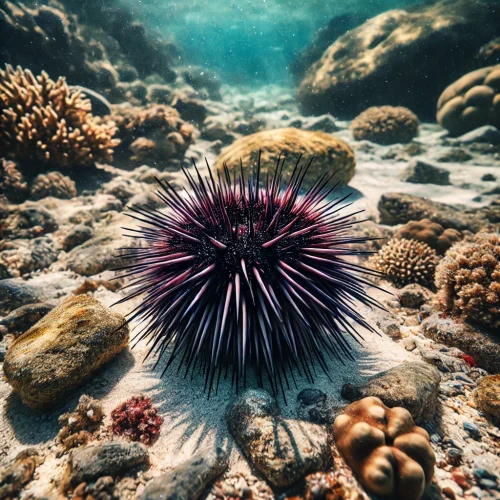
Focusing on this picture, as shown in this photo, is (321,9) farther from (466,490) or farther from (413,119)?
(466,490)

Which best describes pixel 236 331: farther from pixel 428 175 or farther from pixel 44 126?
pixel 428 175

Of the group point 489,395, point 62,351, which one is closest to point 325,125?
point 489,395

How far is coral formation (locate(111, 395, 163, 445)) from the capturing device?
233 cm

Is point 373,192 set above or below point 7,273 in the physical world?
below

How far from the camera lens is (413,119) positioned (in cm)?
1271

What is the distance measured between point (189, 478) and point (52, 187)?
7557 millimetres

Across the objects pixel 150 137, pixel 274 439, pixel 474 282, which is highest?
pixel 150 137

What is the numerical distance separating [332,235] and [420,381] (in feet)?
4.86

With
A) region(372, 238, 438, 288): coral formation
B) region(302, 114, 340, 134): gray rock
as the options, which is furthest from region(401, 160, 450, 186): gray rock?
region(302, 114, 340, 134): gray rock

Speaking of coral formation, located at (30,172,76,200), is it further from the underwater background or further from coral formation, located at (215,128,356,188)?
coral formation, located at (215,128,356,188)

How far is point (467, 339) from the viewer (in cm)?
319

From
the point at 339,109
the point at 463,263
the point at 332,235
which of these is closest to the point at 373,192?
the point at 463,263

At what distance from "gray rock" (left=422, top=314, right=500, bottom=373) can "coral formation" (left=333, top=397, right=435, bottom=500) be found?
1.60 meters

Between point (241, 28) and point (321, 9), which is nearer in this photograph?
point (321, 9)
